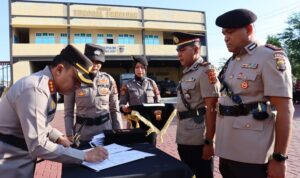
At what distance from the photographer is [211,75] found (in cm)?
261

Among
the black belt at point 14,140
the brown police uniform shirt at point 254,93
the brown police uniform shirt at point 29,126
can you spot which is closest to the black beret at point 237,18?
the brown police uniform shirt at point 254,93

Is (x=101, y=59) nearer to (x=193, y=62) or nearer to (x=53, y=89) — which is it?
(x=193, y=62)

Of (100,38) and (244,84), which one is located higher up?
(100,38)

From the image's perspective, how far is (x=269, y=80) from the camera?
1.92 m

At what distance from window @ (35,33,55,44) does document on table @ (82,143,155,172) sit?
27.4 metres

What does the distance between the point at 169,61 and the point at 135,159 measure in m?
31.5

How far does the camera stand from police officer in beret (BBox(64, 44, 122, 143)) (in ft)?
10.6

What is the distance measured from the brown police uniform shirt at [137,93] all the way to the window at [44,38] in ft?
82.8

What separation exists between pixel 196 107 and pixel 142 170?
3.80 ft

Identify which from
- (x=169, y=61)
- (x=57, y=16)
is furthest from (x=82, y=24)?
(x=169, y=61)

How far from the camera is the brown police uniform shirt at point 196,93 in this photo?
8.49 ft

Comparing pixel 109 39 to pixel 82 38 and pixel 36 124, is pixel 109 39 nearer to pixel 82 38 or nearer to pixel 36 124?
pixel 82 38

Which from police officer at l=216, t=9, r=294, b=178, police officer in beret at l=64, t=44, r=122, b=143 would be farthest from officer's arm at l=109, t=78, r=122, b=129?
police officer at l=216, t=9, r=294, b=178

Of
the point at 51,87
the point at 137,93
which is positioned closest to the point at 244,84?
the point at 51,87
